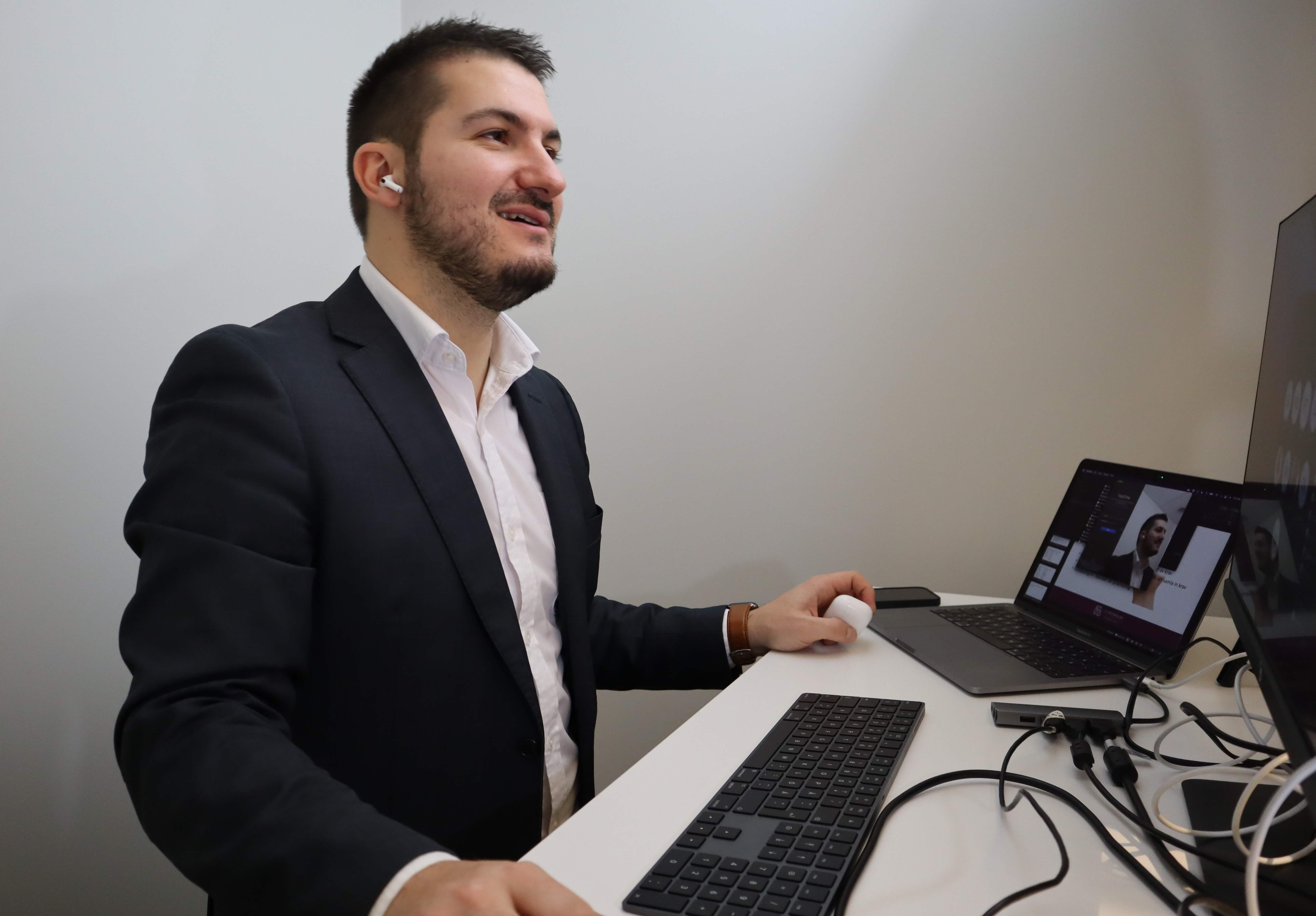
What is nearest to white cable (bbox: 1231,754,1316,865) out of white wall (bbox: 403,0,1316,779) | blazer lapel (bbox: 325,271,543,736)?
blazer lapel (bbox: 325,271,543,736)

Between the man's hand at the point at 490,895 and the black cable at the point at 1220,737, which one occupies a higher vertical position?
the man's hand at the point at 490,895

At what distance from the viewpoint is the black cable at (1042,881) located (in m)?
0.54

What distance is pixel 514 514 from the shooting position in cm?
106

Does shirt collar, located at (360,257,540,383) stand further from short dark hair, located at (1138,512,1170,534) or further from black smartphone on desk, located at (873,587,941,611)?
short dark hair, located at (1138,512,1170,534)

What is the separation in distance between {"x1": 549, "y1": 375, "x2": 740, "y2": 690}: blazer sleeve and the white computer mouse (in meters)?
0.17

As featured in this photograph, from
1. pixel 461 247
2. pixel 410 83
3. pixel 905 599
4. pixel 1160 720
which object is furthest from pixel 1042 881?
pixel 410 83

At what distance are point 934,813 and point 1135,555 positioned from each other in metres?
0.65

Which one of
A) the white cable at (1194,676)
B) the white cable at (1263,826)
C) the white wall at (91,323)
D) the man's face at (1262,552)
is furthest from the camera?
the white wall at (91,323)

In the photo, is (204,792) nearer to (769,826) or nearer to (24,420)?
(769,826)

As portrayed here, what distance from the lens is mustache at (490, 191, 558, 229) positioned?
3.65 ft

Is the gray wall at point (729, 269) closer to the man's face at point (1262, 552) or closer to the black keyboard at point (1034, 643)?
the black keyboard at point (1034, 643)

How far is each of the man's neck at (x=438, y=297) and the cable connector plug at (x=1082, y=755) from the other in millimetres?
806

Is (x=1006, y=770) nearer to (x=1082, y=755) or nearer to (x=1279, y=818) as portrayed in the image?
(x=1082, y=755)

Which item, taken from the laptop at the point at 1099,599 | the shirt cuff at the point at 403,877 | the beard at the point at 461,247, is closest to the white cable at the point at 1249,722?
the laptop at the point at 1099,599
